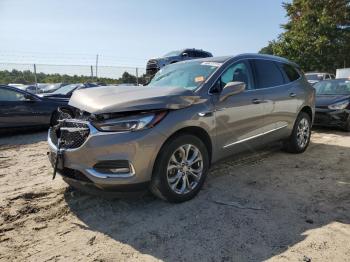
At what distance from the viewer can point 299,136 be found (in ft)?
21.3

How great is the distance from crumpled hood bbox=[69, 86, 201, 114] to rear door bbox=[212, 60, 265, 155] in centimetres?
49

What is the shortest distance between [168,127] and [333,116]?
20.8 ft

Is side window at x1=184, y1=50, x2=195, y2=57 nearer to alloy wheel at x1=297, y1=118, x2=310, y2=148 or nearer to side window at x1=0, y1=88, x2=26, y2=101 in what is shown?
side window at x1=0, y1=88, x2=26, y2=101

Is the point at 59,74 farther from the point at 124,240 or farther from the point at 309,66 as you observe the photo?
the point at 124,240

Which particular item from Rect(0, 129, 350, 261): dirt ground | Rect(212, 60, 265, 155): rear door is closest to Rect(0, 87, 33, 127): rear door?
Rect(0, 129, 350, 261): dirt ground

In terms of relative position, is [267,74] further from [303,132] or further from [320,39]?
[320,39]

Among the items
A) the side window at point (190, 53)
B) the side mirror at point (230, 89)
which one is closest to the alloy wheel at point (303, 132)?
the side mirror at point (230, 89)

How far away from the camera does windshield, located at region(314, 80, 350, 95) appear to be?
31.4ft

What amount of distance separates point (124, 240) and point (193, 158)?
4.33 ft

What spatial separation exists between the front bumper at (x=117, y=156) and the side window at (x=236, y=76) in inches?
52.9

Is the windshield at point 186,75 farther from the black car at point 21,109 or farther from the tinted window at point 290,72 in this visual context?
the black car at point 21,109

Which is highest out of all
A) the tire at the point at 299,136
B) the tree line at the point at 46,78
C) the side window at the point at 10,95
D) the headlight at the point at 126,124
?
the tree line at the point at 46,78

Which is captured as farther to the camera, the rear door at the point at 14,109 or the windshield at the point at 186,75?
the rear door at the point at 14,109

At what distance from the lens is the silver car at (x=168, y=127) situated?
142 inches
